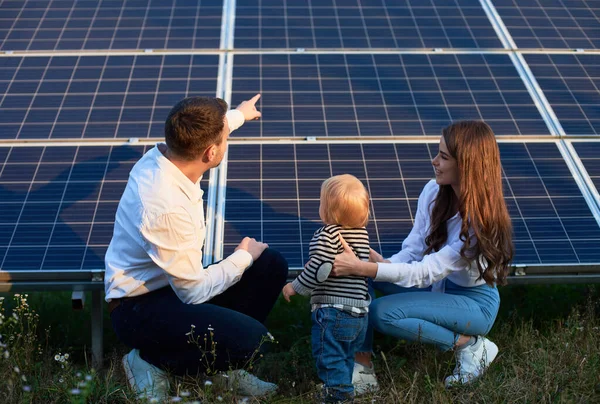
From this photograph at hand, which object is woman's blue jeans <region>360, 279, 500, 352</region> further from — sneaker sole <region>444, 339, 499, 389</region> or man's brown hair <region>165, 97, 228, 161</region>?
man's brown hair <region>165, 97, 228, 161</region>

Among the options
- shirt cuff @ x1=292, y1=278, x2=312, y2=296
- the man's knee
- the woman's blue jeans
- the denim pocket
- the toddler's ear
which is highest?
the toddler's ear

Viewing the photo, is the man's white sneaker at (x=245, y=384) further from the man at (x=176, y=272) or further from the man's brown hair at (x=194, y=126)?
the man's brown hair at (x=194, y=126)

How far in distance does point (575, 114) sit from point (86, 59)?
4711mm

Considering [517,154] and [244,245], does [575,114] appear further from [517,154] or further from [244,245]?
[244,245]

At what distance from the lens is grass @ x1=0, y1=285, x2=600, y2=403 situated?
5.02 m

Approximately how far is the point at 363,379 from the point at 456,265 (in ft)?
3.28

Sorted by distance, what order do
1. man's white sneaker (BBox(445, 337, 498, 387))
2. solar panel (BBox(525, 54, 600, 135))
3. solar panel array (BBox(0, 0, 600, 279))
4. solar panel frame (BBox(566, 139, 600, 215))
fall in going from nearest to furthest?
man's white sneaker (BBox(445, 337, 498, 387)) < solar panel array (BBox(0, 0, 600, 279)) < solar panel frame (BBox(566, 139, 600, 215)) < solar panel (BBox(525, 54, 600, 135))

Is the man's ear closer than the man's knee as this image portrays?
Yes

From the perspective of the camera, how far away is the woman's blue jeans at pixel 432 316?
530 cm

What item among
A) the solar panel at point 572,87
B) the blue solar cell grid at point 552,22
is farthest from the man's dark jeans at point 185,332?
the blue solar cell grid at point 552,22

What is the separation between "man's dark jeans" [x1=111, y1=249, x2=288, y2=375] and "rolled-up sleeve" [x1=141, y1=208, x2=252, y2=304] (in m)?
0.13

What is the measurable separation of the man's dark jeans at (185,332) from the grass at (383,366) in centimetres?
18

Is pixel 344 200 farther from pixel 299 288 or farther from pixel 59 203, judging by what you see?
pixel 59 203

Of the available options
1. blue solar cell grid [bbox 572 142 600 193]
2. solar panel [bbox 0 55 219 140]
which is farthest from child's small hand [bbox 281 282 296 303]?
blue solar cell grid [bbox 572 142 600 193]
